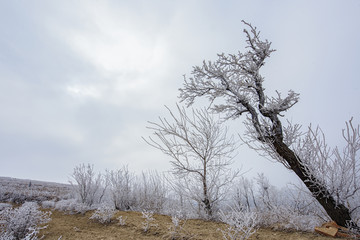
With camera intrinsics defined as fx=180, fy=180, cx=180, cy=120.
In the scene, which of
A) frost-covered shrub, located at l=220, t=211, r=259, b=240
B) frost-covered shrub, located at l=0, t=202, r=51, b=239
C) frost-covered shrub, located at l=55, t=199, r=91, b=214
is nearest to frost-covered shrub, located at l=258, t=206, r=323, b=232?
frost-covered shrub, located at l=220, t=211, r=259, b=240

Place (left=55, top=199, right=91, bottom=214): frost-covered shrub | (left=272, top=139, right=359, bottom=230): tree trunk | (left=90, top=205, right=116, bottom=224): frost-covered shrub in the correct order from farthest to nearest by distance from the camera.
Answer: (left=55, top=199, right=91, bottom=214): frost-covered shrub
(left=90, top=205, right=116, bottom=224): frost-covered shrub
(left=272, top=139, right=359, bottom=230): tree trunk

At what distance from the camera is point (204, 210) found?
20.1ft

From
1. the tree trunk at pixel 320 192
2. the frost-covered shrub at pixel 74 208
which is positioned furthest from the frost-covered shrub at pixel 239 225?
the frost-covered shrub at pixel 74 208

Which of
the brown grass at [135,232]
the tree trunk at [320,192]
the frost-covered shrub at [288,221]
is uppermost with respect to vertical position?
the tree trunk at [320,192]

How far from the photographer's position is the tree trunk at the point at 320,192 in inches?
139

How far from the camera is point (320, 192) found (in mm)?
3627

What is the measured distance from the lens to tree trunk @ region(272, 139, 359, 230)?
3.53m

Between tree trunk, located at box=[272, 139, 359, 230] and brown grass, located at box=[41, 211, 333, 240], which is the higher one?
tree trunk, located at box=[272, 139, 359, 230]

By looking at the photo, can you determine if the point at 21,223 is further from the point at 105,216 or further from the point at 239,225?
the point at 239,225

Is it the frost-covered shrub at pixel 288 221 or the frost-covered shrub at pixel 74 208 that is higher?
the frost-covered shrub at pixel 288 221

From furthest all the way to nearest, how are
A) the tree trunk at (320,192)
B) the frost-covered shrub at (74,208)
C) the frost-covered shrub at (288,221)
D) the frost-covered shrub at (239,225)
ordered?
the frost-covered shrub at (74,208) → the frost-covered shrub at (288,221) → the tree trunk at (320,192) → the frost-covered shrub at (239,225)

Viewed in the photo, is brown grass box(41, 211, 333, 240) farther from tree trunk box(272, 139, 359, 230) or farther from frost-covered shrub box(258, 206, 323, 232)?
tree trunk box(272, 139, 359, 230)

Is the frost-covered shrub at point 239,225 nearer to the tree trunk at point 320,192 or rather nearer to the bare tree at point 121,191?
the tree trunk at point 320,192

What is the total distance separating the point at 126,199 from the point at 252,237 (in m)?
7.80
